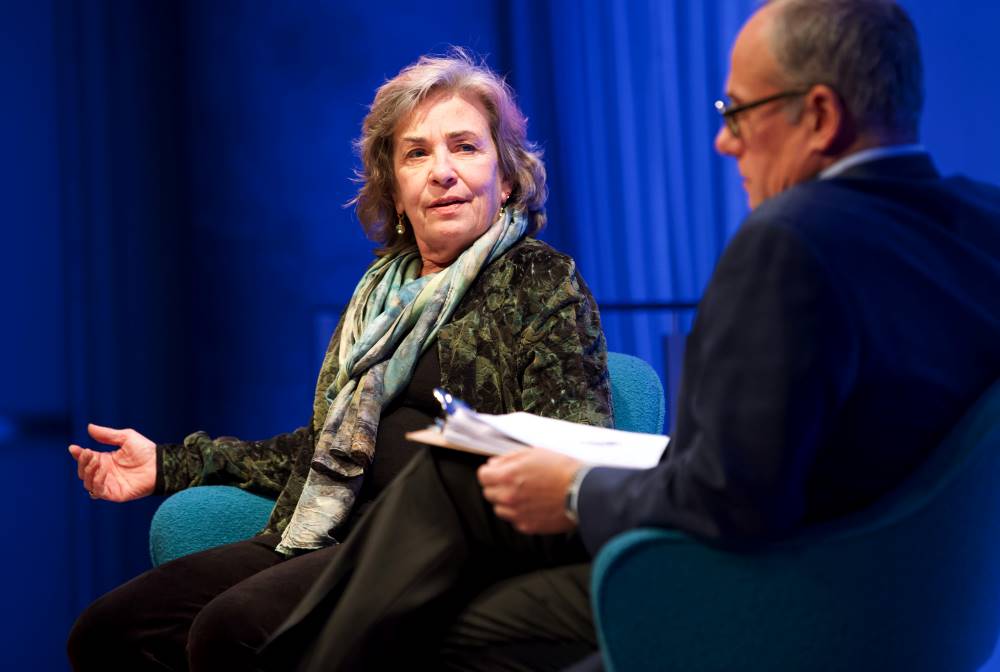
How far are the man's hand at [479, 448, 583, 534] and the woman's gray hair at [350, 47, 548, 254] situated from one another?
3.40 feet

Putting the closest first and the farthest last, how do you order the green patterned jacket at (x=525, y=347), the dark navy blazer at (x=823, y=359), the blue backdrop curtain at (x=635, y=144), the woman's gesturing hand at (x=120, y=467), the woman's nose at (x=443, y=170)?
the dark navy blazer at (x=823, y=359) → the green patterned jacket at (x=525, y=347) → the woman's nose at (x=443, y=170) → the woman's gesturing hand at (x=120, y=467) → the blue backdrop curtain at (x=635, y=144)

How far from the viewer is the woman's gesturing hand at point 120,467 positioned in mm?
2316

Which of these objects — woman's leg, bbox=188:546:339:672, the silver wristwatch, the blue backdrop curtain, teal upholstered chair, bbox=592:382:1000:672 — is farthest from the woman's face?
teal upholstered chair, bbox=592:382:1000:672

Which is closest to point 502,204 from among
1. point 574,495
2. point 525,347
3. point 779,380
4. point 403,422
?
point 525,347

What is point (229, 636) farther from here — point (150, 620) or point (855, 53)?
point (855, 53)

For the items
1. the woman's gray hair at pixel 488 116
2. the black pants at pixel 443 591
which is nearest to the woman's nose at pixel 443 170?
the woman's gray hair at pixel 488 116

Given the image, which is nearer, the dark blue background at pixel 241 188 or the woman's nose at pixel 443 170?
the woman's nose at pixel 443 170

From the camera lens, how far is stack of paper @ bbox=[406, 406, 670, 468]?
1.37 meters

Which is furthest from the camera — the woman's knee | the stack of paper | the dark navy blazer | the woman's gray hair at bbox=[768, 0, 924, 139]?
the woman's knee

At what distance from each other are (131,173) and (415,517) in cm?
258

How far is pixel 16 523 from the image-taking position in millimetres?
3299

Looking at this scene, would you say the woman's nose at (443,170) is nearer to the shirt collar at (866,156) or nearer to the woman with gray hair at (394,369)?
the woman with gray hair at (394,369)

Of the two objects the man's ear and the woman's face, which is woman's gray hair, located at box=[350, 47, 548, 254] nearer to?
the woman's face

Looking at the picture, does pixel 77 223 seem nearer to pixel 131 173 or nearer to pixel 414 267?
pixel 131 173
